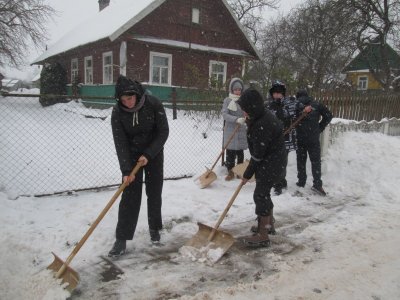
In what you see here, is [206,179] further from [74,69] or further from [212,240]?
[74,69]

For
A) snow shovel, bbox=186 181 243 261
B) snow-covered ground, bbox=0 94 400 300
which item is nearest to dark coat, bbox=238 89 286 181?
snow shovel, bbox=186 181 243 261

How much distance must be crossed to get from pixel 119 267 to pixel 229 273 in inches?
40.9

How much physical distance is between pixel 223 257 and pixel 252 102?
1606mm

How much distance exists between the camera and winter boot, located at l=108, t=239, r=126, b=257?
3531 mm

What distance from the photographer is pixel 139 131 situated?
3553 millimetres

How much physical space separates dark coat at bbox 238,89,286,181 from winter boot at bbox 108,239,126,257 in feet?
4.90

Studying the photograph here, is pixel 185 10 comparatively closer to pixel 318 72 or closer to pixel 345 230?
pixel 318 72

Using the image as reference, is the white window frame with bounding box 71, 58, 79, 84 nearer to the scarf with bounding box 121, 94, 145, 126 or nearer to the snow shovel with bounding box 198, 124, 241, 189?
the snow shovel with bounding box 198, 124, 241, 189

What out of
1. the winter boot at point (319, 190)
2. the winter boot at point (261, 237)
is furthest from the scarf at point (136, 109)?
the winter boot at point (319, 190)

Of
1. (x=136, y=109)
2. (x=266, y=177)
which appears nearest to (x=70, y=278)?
(x=136, y=109)

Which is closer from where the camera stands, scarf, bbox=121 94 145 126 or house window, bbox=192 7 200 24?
scarf, bbox=121 94 145 126

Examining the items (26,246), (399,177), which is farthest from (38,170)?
(399,177)

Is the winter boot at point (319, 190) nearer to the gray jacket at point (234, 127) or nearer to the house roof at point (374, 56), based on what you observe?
the gray jacket at point (234, 127)

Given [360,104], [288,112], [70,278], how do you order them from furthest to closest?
[360,104], [288,112], [70,278]
